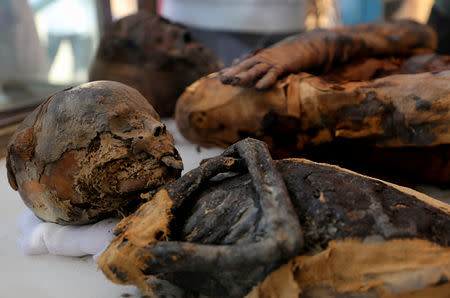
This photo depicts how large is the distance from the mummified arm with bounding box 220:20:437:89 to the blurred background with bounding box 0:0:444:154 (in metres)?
0.72

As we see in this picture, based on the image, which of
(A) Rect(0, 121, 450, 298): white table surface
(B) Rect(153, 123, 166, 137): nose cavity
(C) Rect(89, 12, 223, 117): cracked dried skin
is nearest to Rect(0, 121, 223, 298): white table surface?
(A) Rect(0, 121, 450, 298): white table surface

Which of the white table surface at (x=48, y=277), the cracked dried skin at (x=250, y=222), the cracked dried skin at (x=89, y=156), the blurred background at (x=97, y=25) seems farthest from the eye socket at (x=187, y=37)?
the cracked dried skin at (x=250, y=222)

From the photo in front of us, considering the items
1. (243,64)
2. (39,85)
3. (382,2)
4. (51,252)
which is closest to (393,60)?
(243,64)

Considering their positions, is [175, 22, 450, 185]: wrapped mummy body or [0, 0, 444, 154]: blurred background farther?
[0, 0, 444, 154]: blurred background

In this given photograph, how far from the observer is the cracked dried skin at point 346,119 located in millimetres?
1424

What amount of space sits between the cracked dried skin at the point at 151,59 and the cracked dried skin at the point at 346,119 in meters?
0.69

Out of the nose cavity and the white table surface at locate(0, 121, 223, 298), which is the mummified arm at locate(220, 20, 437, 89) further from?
the white table surface at locate(0, 121, 223, 298)

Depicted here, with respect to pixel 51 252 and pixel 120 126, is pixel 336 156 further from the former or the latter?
pixel 51 252

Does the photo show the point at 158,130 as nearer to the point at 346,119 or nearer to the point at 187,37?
the point at 346,119

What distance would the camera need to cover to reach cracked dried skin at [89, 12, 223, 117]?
8.12 feet

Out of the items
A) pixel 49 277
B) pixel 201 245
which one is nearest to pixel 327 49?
pixel 201 245

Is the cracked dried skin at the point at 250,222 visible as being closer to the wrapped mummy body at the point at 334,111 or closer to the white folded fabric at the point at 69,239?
the white folded fabric at the point at 69,239

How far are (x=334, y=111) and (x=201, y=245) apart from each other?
0.84m

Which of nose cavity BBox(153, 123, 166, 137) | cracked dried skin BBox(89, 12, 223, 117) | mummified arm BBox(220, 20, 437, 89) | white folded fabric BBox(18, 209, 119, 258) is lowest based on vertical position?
white folded fabric BBox(18, 209, 119, 258)
